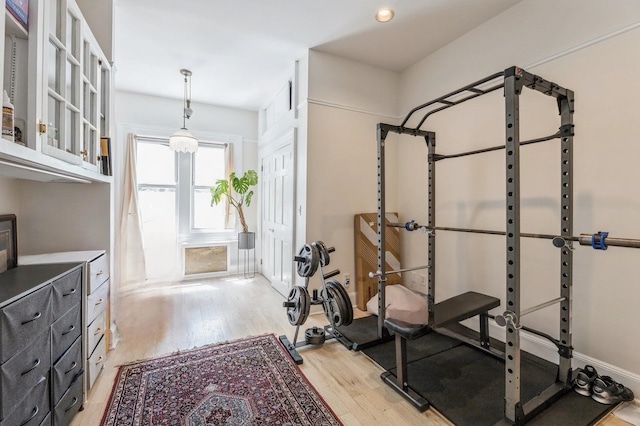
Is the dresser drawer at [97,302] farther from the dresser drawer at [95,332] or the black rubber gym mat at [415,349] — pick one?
the black rubber gym mat at [415,349]

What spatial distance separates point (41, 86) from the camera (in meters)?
1.29

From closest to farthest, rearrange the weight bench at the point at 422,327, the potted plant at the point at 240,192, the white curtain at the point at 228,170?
1. the weight bench at the point at 422,327
2. the potted plant at the point at 240,192
3. the white curtain at the point at 228,170

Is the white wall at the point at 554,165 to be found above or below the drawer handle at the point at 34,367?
above

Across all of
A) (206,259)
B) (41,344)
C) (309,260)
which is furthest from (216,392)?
(206,259)

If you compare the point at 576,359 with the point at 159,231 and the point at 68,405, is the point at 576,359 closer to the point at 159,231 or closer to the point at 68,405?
the point at 68,405

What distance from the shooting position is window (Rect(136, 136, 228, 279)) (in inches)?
167

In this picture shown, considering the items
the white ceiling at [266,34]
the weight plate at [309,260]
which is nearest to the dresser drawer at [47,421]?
the weight plate at [309,260]

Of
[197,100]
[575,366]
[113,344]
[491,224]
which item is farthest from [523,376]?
[197,100]

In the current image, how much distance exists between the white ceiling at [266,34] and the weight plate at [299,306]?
8.02 ft

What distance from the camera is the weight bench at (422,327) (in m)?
1.71

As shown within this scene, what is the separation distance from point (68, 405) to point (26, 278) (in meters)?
0.72

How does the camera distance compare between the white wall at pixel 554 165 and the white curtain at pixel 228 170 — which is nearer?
the white wall at pixel 554 165

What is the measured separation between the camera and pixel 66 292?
152 centimetres

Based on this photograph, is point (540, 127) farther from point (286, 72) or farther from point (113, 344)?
point (113, 344)
